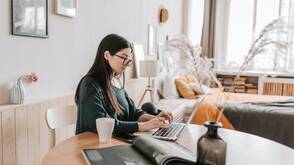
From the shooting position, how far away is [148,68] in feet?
11.0

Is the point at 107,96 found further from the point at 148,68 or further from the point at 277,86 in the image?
the point at 277,86

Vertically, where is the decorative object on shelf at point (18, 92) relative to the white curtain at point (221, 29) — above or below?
below

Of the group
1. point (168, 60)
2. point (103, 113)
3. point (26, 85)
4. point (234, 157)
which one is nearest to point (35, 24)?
point (26, 85)

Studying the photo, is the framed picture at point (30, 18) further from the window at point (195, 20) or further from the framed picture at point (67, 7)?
the window at point (195, 20)

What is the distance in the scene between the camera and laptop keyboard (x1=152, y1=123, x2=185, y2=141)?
4.34ft

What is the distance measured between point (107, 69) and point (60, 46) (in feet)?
2.67

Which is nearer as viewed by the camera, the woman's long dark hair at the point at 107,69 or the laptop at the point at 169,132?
the laptop at the point at 169,132

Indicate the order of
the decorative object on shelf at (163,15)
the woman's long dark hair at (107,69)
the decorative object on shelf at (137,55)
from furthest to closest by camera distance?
the decorative object on shelf at (163,15)
the decorative object on shelf at (137,55)
the woman's long dark hair at (107,69)

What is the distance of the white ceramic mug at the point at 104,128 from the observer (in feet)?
3.98

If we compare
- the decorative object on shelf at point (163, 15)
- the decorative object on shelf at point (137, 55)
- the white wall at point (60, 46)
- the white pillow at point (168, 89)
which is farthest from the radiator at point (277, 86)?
the white wall at point (60, 46)

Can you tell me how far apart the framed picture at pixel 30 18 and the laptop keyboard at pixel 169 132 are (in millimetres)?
1085

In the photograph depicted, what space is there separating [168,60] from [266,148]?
3.21 meters

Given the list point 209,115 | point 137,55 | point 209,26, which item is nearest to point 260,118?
point 209,115

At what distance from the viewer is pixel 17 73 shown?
186 cm
